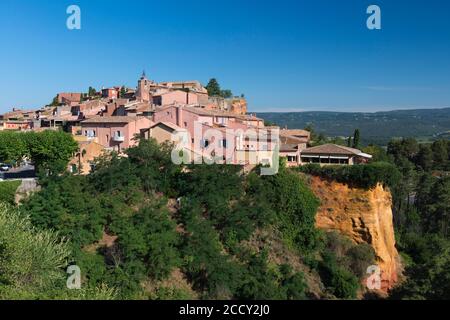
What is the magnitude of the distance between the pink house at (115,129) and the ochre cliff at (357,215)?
15264mm

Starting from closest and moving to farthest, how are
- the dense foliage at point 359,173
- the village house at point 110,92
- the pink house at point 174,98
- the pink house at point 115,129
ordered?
the dense foliage at point 359,173 < the pink house at point 115,129 < the pink house at point 174,98 < the village house at point 110,92

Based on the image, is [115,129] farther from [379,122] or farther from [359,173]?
[379,122]

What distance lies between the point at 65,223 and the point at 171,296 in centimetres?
690

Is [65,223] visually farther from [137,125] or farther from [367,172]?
[367,172]

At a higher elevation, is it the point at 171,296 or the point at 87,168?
the point at 87,168

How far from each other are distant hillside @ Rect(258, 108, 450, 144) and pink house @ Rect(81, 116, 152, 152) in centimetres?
8906

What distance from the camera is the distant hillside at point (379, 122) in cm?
13425

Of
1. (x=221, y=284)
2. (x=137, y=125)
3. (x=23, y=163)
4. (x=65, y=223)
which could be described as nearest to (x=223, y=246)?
(x=221, y=284)

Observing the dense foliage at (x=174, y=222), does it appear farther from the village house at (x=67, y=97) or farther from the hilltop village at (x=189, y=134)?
the village house at (x=67, y=97)

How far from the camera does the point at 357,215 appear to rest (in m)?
30.5

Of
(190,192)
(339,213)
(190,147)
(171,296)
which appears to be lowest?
(171,296)

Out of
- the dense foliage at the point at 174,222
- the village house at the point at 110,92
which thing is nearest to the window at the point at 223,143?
the dense foliage at the point at 174,222

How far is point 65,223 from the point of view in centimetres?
2347
